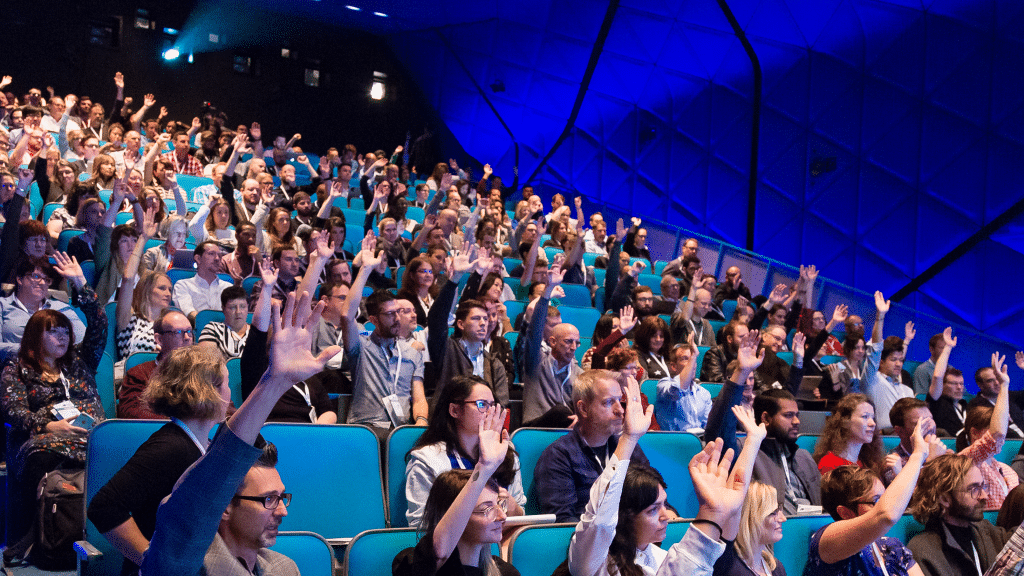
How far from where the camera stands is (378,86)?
12.9 metres

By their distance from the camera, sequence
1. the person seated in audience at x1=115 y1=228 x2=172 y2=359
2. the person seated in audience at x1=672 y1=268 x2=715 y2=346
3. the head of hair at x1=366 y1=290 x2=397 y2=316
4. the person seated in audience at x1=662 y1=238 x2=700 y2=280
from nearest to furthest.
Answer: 1. the head of hair at x1=366 y1=290 x2=397 y2=316
2. the person seated in audience at x1=115 y1=228 x2=172 y2=359
3. the person seated in audience at x1=672 y1=268 x2=715 y2=346
4. the person seated in audience at x1=662 y1=238 x2=700 y2=280

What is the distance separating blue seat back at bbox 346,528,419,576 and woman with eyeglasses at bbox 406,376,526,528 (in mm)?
387

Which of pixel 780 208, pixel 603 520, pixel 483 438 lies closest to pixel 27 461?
pixel 483 438

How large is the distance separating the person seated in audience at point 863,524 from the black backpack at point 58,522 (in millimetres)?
2184

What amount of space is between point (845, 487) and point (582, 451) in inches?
31.4

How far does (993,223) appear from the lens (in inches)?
249

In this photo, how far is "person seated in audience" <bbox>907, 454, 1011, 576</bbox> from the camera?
2684 mm

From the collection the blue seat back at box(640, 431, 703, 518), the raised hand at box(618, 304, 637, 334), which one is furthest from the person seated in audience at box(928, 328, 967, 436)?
the blue seat back at box(640, 431, 703, 518)

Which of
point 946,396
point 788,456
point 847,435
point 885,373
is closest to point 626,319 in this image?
point 788,456

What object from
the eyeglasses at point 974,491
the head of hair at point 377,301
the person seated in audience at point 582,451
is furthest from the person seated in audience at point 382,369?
the eyeglasses at point 974,491

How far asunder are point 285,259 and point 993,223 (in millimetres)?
5176

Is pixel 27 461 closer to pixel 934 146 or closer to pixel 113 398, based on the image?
pixel 113 398

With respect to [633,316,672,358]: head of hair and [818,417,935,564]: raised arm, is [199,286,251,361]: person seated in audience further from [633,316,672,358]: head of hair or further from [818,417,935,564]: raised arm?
[818,417,935,564]: raised arm

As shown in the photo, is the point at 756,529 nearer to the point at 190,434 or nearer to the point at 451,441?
the point at 451,441
